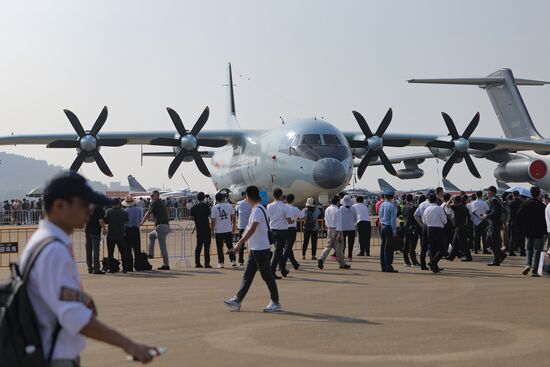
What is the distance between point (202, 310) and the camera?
1040 centimetres

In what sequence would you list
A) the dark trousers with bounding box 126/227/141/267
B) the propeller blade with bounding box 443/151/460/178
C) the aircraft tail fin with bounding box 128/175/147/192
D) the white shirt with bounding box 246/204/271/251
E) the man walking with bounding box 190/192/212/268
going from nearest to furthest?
the white shirt with bounding box 246/204/271/251, the dark trousers with bounding box 126/227/141/267, the man walking with bounding box 190/192/212/268, the propeller blade with bounding box 443/151/460/178, the aircraft tail fin with bounding box 128/175/147/192

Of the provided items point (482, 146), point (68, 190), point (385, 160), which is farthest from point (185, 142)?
point (68, 190)

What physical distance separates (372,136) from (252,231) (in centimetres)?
2214

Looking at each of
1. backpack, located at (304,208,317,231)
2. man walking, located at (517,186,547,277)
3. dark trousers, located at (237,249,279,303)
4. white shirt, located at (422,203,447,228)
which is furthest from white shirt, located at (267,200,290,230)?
backpack, located at (304,208,317,231)

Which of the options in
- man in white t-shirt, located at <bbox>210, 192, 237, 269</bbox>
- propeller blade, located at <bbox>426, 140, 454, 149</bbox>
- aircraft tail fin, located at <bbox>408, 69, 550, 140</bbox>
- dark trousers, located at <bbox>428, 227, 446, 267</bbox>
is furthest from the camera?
aircraft tail fin, located at <bbox>408, 69, 550, 140</bbox>

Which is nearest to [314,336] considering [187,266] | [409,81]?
[187,266]

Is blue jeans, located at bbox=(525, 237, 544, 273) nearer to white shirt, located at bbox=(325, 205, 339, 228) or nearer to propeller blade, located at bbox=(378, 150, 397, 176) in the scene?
white shirt, located at bbox=(325, 205, 339, 228)

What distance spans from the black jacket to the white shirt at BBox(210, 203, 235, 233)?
6.11 metres

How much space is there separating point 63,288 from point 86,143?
2694 centimetres

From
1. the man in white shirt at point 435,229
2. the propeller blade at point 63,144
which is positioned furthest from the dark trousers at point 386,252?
the propeller blade at point 63,144

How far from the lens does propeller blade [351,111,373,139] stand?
31.0 metres

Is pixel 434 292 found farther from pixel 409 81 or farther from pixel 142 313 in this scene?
pixel 409 81

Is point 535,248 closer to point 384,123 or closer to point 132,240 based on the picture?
point 132,240

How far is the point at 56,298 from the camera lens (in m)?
3.29
